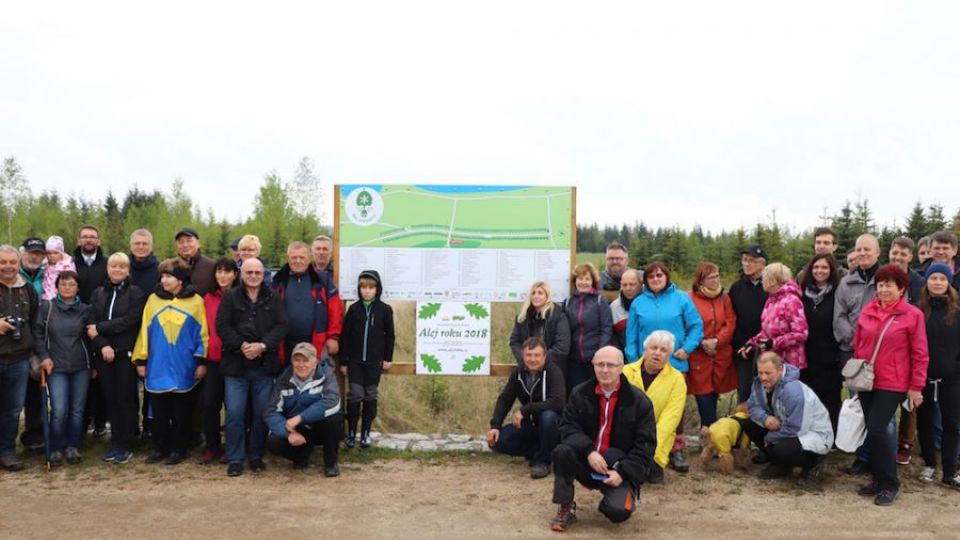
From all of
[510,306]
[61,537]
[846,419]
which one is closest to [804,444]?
[846,419]

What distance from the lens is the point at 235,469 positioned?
6824mm

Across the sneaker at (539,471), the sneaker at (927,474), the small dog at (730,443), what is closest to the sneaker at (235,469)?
the sneaker at (539,471)

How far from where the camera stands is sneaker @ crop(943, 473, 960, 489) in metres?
6.54

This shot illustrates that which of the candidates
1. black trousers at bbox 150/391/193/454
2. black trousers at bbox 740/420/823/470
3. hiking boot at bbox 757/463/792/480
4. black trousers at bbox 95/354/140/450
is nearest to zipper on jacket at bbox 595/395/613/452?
black trousers at bbox 740/420/823/470

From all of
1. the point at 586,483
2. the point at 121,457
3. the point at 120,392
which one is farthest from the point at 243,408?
the point at 586,483

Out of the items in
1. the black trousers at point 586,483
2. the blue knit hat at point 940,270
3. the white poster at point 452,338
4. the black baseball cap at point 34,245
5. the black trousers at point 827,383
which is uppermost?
the black baseball cap at point 34,245

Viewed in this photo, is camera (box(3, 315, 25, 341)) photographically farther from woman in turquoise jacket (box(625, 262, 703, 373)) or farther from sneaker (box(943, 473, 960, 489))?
sneaker (box(943, 473, 960, 489))

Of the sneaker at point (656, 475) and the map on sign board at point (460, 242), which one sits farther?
the map on sign board at point (460, 242)

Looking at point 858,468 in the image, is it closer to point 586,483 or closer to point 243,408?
point 586,483

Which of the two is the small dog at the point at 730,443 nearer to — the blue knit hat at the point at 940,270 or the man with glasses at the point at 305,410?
the blue knit hat at the point at 940,270

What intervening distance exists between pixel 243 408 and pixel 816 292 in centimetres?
580

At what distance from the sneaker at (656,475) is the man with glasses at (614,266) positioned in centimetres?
237

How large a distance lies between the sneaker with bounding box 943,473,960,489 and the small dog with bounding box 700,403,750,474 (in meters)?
1.73

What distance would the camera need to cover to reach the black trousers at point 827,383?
279 inches
